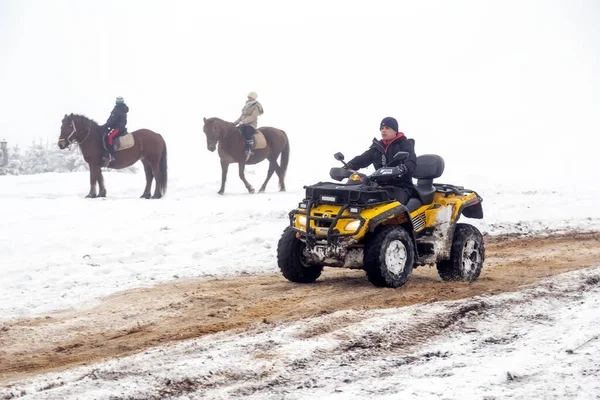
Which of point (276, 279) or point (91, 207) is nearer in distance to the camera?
point (276, 279)

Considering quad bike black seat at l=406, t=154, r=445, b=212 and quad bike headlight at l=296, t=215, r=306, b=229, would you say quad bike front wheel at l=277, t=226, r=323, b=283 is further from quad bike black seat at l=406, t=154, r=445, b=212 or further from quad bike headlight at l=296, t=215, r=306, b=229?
quad bike black seat at l=406, t=154, r=445, b=212

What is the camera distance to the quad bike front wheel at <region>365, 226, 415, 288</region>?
833cm

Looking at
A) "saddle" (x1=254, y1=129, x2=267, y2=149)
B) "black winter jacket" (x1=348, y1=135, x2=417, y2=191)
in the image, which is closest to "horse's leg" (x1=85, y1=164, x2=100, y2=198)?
"saddle" (x1=254, y1=129, x2=267, y2=149)

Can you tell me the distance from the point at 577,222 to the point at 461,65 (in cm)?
7114

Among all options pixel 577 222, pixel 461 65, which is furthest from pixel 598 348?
pixel 461 65

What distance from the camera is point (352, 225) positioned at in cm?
841

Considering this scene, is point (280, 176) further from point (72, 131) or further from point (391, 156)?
point (391, 156)

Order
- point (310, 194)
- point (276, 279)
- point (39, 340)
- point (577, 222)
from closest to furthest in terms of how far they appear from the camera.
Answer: point (39, 340) < point (310, 194) < point (276, 279) < point (577, 222)

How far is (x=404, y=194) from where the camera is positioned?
914cm

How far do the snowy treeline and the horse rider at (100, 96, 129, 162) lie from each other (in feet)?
41.1

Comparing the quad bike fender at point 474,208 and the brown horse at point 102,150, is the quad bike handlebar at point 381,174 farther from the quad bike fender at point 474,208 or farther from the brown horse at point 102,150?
the brown horse at point 102,150

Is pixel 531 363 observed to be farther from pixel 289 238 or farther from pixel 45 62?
pixel 45 62

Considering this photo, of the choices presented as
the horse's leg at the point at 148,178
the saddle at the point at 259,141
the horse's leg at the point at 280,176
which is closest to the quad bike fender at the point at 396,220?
the horse's leg at the point at 148,178

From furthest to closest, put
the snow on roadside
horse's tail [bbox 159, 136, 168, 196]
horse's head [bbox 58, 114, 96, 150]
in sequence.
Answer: horse's tail [bbox 159, 136, 168, 196] < horse's head [bbox 58, 114, 96, 150] < the snow on roadside
